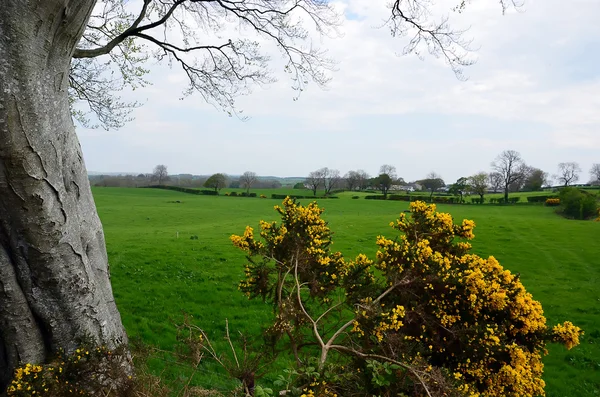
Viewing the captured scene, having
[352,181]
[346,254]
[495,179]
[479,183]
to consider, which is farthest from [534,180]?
[346,254]

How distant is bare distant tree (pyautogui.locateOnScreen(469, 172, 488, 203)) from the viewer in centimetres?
6403

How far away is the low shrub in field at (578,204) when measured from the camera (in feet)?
127

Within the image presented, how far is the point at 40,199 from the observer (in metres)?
3.38

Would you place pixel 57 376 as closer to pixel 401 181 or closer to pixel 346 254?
pixel 346 254

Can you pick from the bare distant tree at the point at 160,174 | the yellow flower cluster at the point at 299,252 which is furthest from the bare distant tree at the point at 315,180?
the yellow flower cluster at the point at 299,252

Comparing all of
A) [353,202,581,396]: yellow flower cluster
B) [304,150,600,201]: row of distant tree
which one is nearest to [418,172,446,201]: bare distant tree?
[304,150,600,201]: row of distant tree

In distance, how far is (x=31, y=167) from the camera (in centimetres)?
329

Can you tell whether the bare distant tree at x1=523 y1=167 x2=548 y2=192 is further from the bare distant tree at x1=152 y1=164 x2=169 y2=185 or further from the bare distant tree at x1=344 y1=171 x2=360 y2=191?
the bare distant tree at x1=152 y1=164 x2=169 y2=185

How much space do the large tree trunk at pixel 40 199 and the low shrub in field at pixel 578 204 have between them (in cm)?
4781

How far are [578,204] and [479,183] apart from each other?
25.4m

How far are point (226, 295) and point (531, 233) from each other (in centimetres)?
2195

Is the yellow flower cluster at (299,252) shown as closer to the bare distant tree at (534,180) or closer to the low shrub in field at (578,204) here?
the low shrub in field at (578,204)

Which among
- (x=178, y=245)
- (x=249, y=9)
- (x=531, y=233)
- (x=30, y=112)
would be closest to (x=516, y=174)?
(x=531, y=233)

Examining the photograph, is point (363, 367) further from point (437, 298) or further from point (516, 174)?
point (516, 174)
